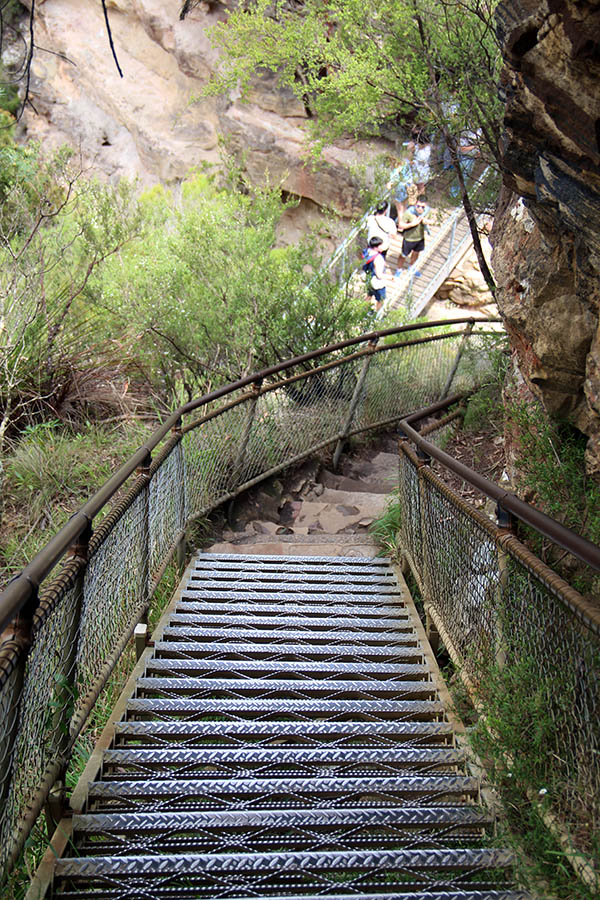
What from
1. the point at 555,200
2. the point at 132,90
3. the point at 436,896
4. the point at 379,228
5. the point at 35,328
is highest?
the point at 132,90

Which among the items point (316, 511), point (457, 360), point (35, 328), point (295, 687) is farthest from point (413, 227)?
point (295, 687)

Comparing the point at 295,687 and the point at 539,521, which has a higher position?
the point at 539,521

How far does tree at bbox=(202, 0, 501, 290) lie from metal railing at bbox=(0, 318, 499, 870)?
2081 millimetres

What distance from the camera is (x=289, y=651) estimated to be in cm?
382

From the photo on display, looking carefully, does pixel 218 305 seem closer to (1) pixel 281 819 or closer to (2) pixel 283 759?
(2) pixel 283 759

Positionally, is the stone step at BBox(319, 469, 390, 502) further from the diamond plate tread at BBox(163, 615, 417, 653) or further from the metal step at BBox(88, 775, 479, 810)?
the metal step at BBox(88, 775, 479, 810)

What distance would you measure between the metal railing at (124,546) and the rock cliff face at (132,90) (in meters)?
14.9

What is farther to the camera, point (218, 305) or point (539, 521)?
point (218, 305)

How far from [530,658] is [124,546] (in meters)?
1.76

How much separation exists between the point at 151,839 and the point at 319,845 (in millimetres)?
513

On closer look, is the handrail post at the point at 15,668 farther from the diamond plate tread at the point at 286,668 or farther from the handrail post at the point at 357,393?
the handrail post at the point at 357,393

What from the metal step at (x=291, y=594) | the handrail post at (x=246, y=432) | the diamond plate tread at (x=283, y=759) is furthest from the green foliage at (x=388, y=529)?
the diamond plate tread at (x=283, y=759)

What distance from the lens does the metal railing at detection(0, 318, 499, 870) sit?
1948 mm

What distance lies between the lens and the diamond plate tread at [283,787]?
256 centimetres
